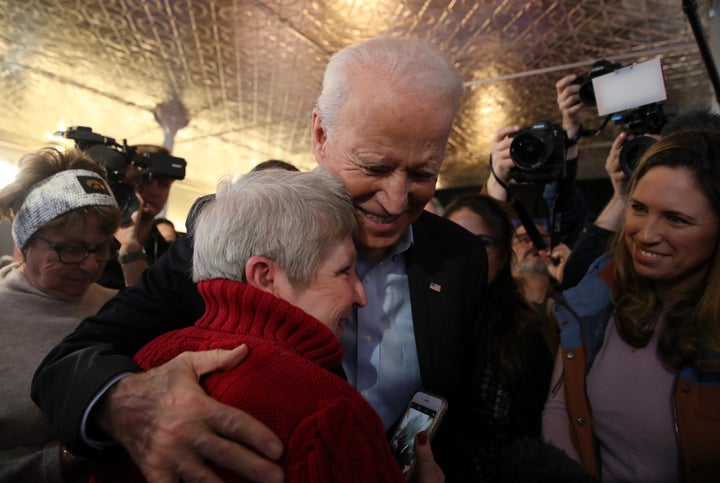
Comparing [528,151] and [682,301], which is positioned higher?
[528,151]

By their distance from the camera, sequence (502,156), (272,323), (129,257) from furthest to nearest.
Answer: (129,257)
(502,156)
(272,323)

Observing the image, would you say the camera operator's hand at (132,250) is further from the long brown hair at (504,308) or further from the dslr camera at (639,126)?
the dslr camera at (639,126)

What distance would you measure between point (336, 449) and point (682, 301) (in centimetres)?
102

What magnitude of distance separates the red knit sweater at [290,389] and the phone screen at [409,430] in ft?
0.93

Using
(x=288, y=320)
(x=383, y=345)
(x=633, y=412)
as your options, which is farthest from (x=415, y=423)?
(x=633, y=412)

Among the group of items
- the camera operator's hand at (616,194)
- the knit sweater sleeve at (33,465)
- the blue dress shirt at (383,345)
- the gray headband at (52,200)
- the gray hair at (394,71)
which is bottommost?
the knit sweater sleeve at (33,465)

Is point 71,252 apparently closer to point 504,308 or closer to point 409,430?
point 409,430

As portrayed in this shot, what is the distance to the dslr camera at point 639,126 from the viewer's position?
155 cm

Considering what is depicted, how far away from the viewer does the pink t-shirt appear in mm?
1128

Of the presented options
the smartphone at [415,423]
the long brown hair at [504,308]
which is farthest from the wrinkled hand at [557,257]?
the smartphone at [415,423]

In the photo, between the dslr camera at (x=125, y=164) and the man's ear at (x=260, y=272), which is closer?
the man's ear at (x=260, y=272)

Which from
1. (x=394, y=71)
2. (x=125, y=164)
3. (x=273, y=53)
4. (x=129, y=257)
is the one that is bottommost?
(x=129, y=257)

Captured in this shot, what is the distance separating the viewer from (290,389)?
625 mm

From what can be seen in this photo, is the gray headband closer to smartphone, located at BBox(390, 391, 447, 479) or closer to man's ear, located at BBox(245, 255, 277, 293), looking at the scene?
man's ear, located at BBox(245, 255, 277, 293)
